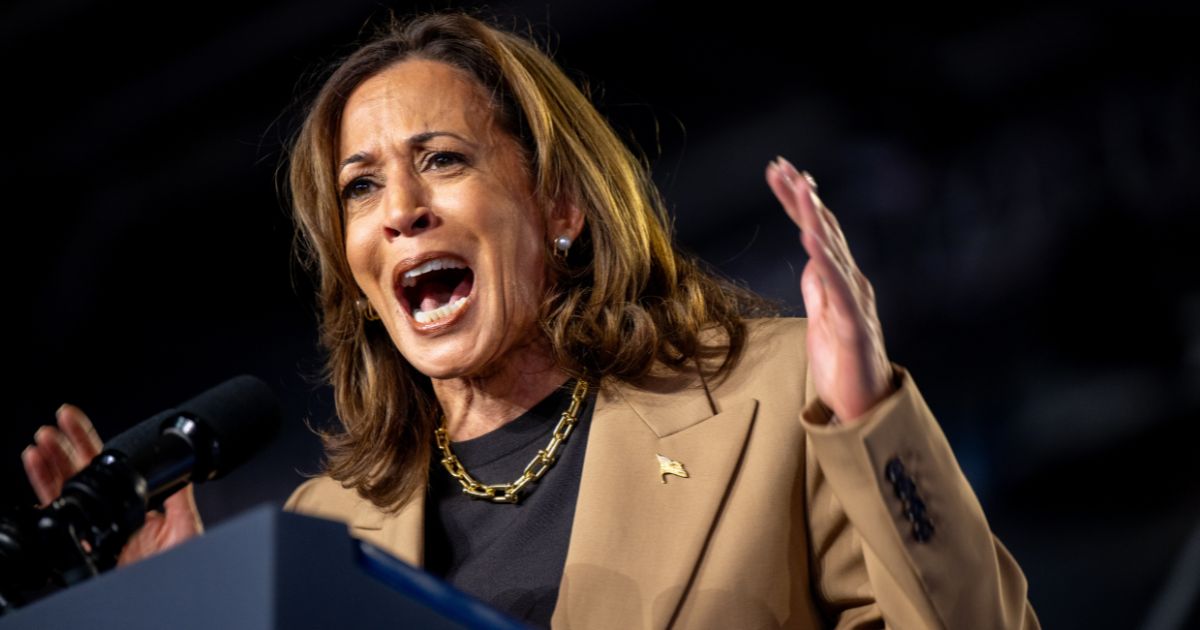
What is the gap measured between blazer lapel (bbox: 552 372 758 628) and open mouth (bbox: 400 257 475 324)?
12.6 inches

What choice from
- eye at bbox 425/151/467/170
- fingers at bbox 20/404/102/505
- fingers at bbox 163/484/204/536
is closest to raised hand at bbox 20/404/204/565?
fingers at bbox 20/404/102/505

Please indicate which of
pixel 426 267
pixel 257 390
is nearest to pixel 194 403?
pixel 257 390

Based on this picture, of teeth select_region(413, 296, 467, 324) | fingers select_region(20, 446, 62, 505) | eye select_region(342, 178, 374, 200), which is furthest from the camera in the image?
eye select_region(342, 178, 374, 200)

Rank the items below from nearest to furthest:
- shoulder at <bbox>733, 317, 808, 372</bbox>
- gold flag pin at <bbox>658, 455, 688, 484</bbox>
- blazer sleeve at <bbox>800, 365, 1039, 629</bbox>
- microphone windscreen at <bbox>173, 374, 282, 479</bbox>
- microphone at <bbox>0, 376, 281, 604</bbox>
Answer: microphone at <bbox>0, 376, 281, 604</bbox>, microphone windscreen at <bbox>173, 374, 282, 479</bbox>, blazer sleeve at <bbox>800, 365, 1039, 629</bbox>, gold flag pin at <bbox>658, 455, 688, 484</bbox>, shoulder at <bbox>733, 317, 808, 372</bbox>

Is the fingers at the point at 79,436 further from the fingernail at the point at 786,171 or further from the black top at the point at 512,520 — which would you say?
the fingernail at the point at 786,171

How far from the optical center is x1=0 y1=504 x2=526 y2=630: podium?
808 mm

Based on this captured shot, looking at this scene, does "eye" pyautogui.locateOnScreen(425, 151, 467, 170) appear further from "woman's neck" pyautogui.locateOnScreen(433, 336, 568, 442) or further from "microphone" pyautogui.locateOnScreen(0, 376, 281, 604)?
"microphone" pyautogui.locateOnScreen(0, 376, 281, 604)

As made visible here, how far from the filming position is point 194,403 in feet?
3.84

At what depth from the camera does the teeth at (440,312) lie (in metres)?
2.00

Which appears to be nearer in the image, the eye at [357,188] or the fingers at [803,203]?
the fingers at [803,203]

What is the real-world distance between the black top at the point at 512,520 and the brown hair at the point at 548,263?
0.24 feet

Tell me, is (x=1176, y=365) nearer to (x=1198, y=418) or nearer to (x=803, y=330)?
(x=1198, y=418)

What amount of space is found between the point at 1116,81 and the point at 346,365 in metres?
1.63

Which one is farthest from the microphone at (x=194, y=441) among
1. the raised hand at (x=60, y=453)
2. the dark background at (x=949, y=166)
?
the dark background at (x=949, y=166)
